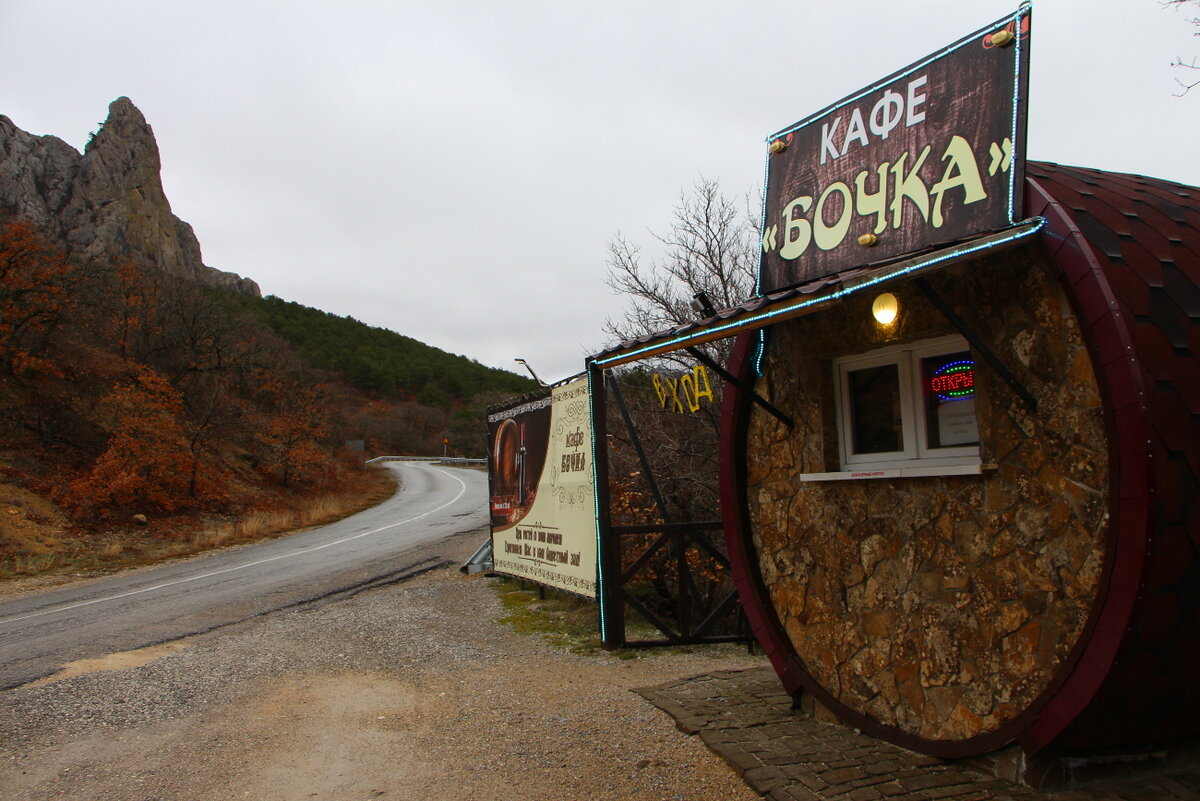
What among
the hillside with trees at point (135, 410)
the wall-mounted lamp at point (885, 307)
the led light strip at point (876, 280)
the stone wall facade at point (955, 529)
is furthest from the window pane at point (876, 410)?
the hillside with trees at point (135, 410)

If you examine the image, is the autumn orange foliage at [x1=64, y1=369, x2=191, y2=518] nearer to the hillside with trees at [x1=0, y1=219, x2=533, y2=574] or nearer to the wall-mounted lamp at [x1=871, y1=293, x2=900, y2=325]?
the hillside with trees at [x1=0, y1=219, x2=533, y2=574]

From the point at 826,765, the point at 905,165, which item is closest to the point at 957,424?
the point at 905,165

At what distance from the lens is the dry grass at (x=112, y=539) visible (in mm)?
17328

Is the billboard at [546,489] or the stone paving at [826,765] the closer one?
the stone paving at [826,765]

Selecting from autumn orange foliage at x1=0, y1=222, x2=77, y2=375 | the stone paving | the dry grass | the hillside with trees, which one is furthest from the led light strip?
autumn orange foliage at x1=0, y1=222, x2=77, y2=375

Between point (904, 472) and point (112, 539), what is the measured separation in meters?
21.2

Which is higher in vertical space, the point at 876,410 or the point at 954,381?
the point at 954,381

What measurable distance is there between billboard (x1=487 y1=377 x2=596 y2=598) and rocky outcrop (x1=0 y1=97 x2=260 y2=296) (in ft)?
102

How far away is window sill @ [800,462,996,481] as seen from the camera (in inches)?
167

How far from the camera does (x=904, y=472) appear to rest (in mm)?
4605

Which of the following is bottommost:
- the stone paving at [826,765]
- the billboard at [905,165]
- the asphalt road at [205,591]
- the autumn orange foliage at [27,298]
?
the asphalt road at [205,591]

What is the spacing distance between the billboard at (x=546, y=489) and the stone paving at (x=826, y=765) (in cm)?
273

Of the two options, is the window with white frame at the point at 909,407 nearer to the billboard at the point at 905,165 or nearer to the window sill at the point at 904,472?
the window sill at the point at 904,472

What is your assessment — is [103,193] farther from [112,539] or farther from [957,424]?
[957,424]
